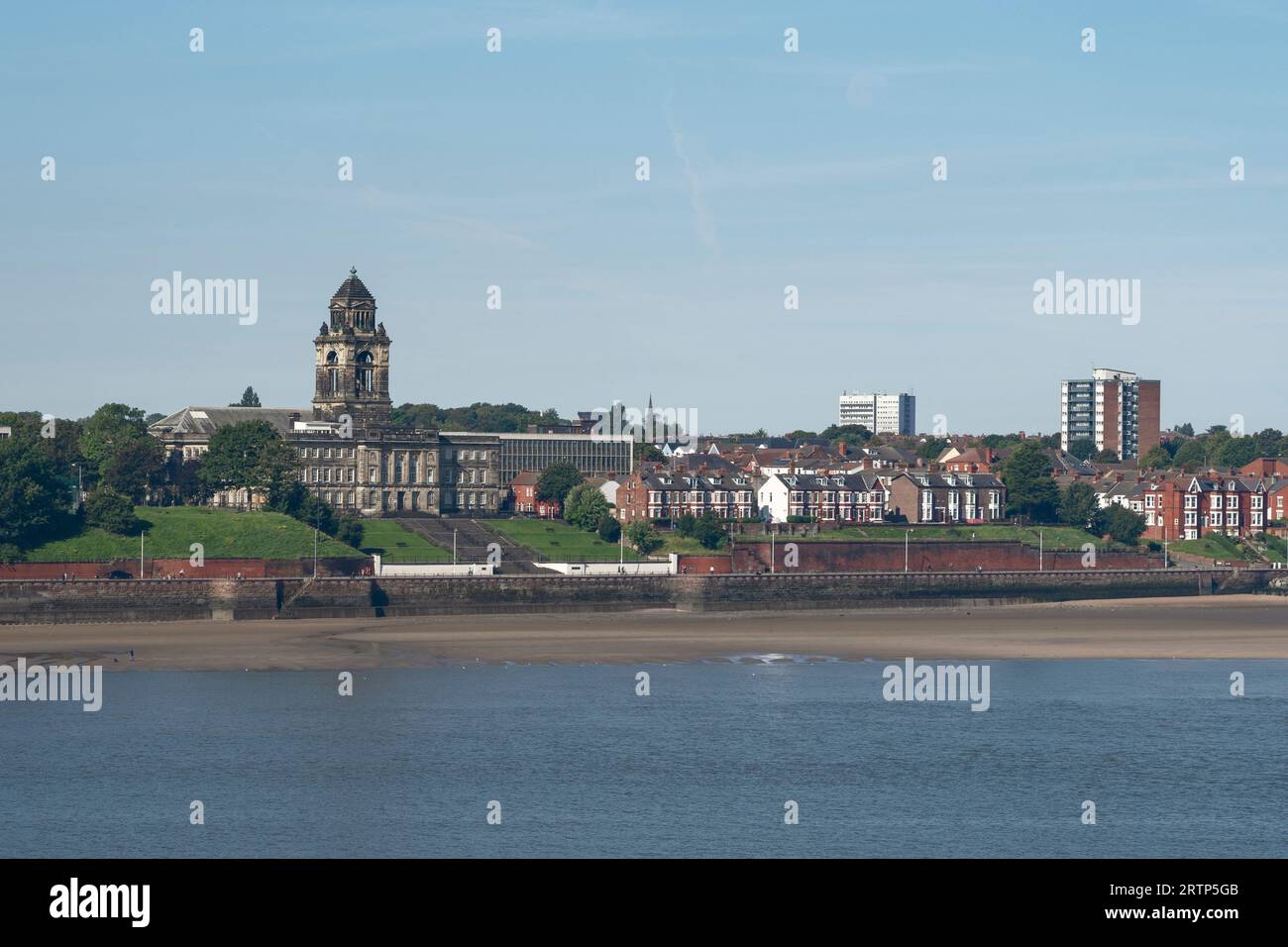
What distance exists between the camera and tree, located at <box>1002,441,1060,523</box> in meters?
160

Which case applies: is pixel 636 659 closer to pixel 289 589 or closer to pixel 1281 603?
pixel 289 589

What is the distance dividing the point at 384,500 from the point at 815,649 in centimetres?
7843

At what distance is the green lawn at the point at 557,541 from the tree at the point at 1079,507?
41703 mm

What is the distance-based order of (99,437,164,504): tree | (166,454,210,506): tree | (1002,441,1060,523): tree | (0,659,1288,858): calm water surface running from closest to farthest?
(0,659,1288,858): calm water surface, (99,437,164,504): tree, (166,454,210,506): tree, (1002,441,1060,523): tree

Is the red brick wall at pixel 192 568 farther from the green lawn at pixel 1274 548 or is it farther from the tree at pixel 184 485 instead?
the green lawn at pixel 1274 548

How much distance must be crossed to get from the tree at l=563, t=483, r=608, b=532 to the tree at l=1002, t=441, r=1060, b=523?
36423 millimetres

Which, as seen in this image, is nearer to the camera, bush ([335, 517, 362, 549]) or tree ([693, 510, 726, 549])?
bush ([335, 517, 362, 549])

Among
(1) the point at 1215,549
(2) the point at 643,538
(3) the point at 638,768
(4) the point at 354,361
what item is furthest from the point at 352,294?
(3) the point at 638,768

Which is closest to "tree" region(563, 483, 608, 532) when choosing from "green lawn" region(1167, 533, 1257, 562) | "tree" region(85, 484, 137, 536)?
→ "tree" region(85, 484, 137, 536)

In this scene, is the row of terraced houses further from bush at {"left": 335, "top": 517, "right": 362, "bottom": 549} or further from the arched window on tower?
the arched window on tower

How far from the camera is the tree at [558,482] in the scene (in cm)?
16150

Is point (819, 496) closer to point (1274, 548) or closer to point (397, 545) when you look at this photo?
point (397, 545)

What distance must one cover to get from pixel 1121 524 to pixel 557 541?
48.8 metres
